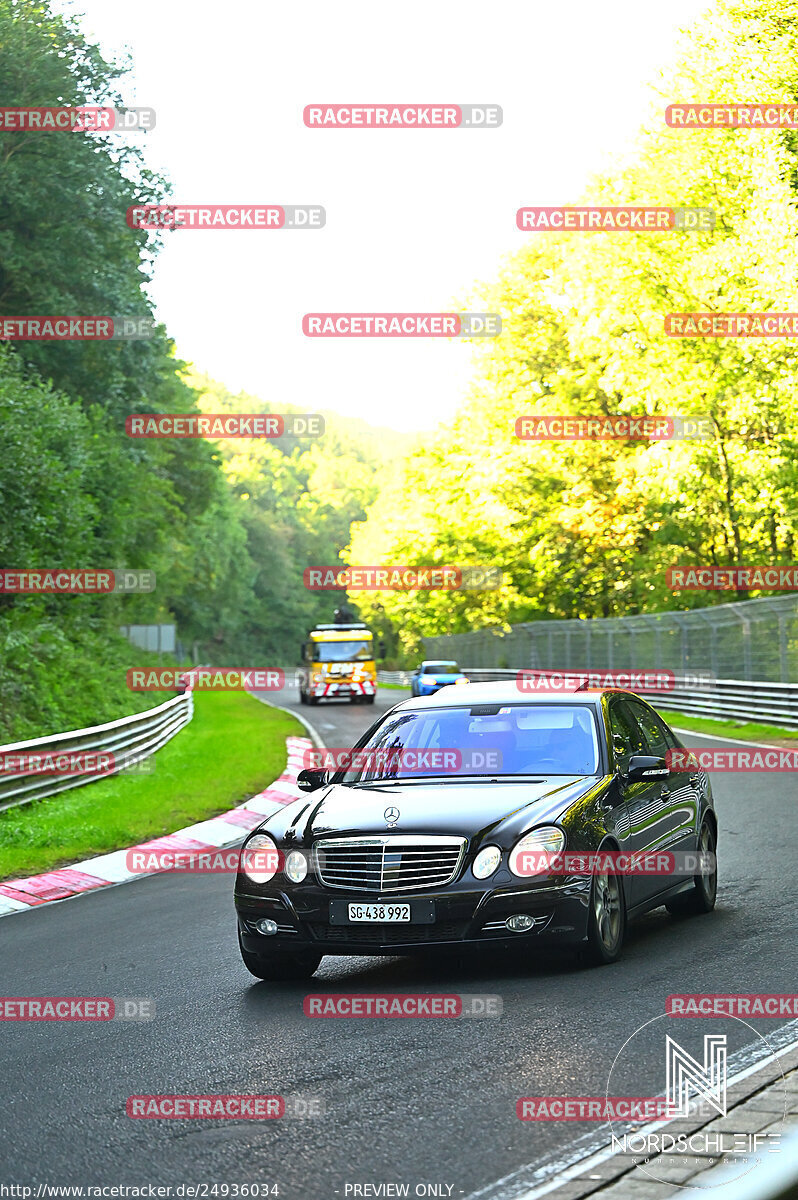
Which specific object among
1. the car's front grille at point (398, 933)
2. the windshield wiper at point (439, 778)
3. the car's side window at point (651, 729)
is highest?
the car's side window at point (651, 729)

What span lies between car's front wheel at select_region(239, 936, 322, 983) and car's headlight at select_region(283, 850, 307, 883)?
1.37 feet

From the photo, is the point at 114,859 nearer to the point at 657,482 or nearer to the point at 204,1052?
the point at 204,1052

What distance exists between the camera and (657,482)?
39.4m

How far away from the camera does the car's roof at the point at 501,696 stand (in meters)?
9.61

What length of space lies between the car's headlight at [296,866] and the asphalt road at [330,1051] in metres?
0.62

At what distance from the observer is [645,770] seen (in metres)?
9.09

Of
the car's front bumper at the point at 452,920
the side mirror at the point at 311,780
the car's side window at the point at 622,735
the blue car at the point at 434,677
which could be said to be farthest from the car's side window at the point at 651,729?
the blue car at the point at 434,677

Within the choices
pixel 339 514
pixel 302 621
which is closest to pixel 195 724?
pixel 302 621

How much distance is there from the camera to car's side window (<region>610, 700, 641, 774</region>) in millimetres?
9305

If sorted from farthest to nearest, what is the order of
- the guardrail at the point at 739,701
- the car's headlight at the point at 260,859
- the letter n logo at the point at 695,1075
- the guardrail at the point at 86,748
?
1. the guardrail at the point at 739,701
2. the guardrail at the point at 86,748
3. the car's headlight at the point at 260,859
4. the letter n logo at the point at 695,1075

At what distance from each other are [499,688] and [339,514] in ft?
554

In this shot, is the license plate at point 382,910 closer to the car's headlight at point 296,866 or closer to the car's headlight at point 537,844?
the car's headlight at point 296,866

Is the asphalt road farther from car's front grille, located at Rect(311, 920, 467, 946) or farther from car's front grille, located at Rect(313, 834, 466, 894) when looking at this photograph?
car's front grille, located at Rect(313, 834, 466, 894)

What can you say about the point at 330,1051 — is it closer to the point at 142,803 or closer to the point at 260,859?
the point at 260,859
